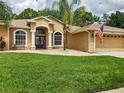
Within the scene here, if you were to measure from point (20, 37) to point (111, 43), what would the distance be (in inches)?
509

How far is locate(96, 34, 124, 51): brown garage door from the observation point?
109ft

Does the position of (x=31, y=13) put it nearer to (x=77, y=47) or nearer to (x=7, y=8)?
(x=77, y=47)

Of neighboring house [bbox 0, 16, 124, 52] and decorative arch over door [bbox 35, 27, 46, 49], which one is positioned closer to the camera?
neighboring house [bbox 0, 16, 124, 52]

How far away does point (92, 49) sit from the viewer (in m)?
31.4

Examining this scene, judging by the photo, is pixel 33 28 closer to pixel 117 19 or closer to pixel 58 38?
pixel 58 38

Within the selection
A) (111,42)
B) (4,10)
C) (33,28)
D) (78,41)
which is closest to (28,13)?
(33,28)

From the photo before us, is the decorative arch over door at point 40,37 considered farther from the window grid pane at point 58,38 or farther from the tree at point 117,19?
the tree at point 117,19

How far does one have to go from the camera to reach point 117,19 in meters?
55.8

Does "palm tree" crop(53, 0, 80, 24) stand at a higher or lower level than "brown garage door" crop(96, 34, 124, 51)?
higher

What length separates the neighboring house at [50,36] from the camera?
103 ft

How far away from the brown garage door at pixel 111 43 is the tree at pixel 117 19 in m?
19.8

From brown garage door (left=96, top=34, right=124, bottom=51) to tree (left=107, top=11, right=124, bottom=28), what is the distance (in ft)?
64.9

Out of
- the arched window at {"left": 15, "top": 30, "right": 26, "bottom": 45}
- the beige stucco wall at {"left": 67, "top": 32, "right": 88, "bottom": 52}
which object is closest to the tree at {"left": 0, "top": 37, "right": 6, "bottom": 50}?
the arched window at {"left": 15, "top": 30, "right": 26, "bottom": 45}

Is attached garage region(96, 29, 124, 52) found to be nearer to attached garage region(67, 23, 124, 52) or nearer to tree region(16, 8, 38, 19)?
attached garage region(67, 23, 124, 52)
